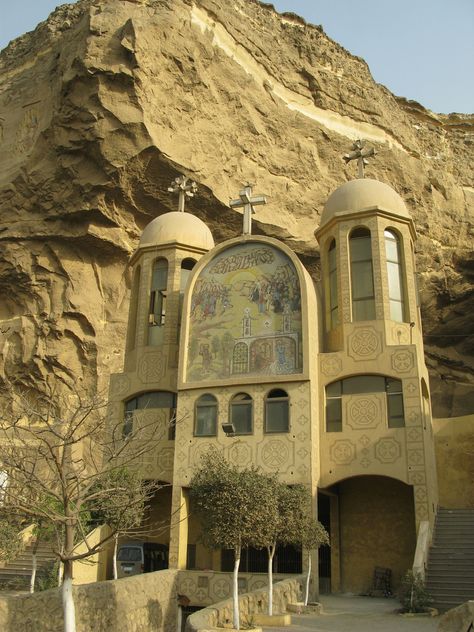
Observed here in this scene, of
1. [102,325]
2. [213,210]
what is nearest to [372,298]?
[213,210]

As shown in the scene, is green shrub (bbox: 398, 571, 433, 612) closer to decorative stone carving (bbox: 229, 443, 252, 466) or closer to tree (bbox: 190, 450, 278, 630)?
tree (bbox: 190, 450, 278, 630)

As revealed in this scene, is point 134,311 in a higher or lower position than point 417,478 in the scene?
higher

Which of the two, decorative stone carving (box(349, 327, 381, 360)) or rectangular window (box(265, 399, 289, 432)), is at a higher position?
decorative stone carving (box(349, 327, 381, 360))

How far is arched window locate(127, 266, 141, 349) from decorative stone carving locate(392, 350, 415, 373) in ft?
31.4

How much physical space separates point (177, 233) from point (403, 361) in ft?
32.5

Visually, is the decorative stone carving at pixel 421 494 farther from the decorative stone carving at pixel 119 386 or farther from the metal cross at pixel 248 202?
the decorative stone carving at pixel 119 386

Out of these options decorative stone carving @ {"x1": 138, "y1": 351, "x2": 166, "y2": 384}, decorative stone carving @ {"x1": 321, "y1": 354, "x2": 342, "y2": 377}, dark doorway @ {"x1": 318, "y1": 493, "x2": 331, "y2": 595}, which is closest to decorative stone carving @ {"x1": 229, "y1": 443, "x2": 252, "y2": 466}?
dark doorway @ {"x1": 318, "y1": 493, "x2": 331, "y2": 595}

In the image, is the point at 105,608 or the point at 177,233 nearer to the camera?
the point at 105,608

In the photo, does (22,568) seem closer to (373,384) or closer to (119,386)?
(119,386)

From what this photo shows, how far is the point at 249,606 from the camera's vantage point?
12.7m

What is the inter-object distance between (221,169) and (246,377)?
45.1 ft

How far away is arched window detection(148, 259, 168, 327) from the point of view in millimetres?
22906

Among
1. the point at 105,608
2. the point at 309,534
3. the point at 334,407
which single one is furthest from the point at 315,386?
the point at 105,608

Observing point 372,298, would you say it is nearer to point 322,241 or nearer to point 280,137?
point 322,241
